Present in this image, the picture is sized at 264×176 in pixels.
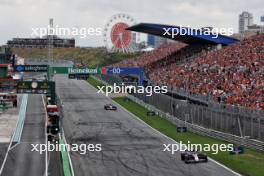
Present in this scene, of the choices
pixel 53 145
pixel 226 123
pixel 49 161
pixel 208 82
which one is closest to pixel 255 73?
pixel 208 82

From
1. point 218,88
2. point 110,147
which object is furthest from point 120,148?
point 218,88

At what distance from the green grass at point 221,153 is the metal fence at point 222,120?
78 cm

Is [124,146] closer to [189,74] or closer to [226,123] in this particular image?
[226,123]

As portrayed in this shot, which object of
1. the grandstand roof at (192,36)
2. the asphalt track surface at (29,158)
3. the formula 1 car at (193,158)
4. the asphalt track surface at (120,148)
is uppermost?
the grandstand roof at (192,36)

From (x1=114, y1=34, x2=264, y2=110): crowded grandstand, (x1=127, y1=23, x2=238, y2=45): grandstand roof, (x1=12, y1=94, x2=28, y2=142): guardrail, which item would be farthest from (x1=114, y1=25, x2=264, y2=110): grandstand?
(x1=12, y1=94, x2=28, y2=142): guardrail

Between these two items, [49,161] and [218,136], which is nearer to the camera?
[49,161]

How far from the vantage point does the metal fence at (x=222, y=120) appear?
1449 inches

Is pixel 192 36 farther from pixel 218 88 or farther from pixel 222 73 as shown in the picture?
pixel 218 88

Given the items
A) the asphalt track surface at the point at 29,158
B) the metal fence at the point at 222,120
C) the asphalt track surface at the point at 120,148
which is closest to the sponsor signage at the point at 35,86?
the asphalt track surface at the point at 29,158

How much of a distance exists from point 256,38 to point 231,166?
37026 millimetres

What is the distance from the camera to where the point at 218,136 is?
42.6m

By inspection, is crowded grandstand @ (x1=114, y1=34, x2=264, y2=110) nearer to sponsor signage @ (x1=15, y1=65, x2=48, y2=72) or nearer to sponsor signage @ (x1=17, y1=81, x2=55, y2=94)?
sponsor signage @ (x1=17, y1=81, x2=55, y2=94)

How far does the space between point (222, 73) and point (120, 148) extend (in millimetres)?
20364

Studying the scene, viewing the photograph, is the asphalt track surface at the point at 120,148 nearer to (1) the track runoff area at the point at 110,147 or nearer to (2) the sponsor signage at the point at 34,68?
(1) the track runoff area at the point at 110,147
